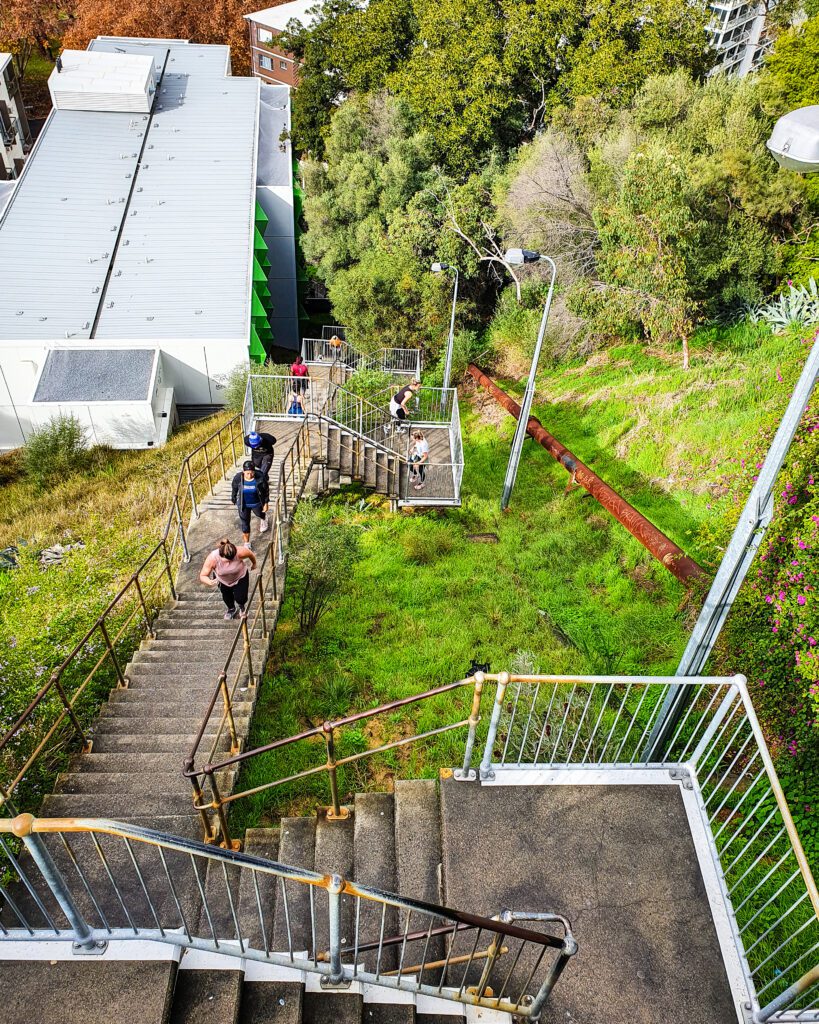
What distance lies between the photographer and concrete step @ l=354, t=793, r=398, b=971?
4.61m

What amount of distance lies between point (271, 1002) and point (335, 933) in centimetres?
72

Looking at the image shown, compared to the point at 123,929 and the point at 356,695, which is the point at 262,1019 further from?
the point at 356,695

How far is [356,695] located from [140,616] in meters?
3.29

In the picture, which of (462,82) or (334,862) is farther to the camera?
(462,82)

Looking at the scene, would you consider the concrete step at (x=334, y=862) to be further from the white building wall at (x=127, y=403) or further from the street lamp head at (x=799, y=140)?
the white building wall at (x=127, y=403)

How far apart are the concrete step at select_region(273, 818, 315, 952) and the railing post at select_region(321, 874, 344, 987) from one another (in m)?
0.42

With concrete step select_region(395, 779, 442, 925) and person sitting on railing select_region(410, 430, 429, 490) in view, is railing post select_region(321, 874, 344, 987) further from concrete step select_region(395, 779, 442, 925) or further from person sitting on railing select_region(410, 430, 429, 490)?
person sitting on railing select_region(410, 430, 429, 490)

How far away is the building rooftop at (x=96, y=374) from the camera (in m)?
19.1

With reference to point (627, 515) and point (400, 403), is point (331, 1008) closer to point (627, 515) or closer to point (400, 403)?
point (627, 515)

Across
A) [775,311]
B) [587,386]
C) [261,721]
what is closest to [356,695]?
[261,721]

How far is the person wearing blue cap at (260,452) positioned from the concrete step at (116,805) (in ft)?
16.1

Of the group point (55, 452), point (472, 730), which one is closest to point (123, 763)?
point (472, 730)

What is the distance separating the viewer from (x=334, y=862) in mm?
5156

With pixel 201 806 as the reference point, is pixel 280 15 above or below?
above
